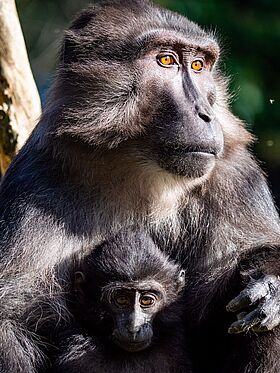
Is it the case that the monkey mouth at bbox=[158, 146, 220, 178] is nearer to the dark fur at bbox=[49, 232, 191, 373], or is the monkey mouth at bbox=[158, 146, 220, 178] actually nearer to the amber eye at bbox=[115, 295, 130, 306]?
the dark fur at bbox=[49, 232, 191, 373]

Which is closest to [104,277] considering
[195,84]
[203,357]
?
[203,357]

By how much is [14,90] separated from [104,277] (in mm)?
2011

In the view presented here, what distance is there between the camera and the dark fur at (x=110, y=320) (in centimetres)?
587

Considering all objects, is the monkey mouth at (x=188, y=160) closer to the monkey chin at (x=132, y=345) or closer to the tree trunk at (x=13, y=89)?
the monkey chin at (x=132, y=345)

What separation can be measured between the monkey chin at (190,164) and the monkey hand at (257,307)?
25.0 inches

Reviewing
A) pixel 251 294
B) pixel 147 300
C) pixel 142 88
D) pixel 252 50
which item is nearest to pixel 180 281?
pixel 147 300

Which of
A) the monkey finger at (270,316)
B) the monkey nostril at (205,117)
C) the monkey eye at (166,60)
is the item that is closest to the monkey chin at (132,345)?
the monkey finger at (270,316)

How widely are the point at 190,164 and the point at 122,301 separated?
789mm

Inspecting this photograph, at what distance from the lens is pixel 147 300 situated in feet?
19.4

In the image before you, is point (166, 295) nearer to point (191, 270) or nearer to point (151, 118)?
point (191, 270)

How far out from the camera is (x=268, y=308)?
5.55 metres

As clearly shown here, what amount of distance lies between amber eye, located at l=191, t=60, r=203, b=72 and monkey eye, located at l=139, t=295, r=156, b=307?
1.23 metres

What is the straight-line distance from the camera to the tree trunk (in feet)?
24.2

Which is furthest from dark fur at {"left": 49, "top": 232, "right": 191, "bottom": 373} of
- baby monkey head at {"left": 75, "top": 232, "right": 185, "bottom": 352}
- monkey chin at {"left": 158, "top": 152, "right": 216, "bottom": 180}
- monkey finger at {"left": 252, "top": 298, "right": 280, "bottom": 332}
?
monkey finger at {"left": 252, "top": 298, "right": 280, "bottom": 332}
